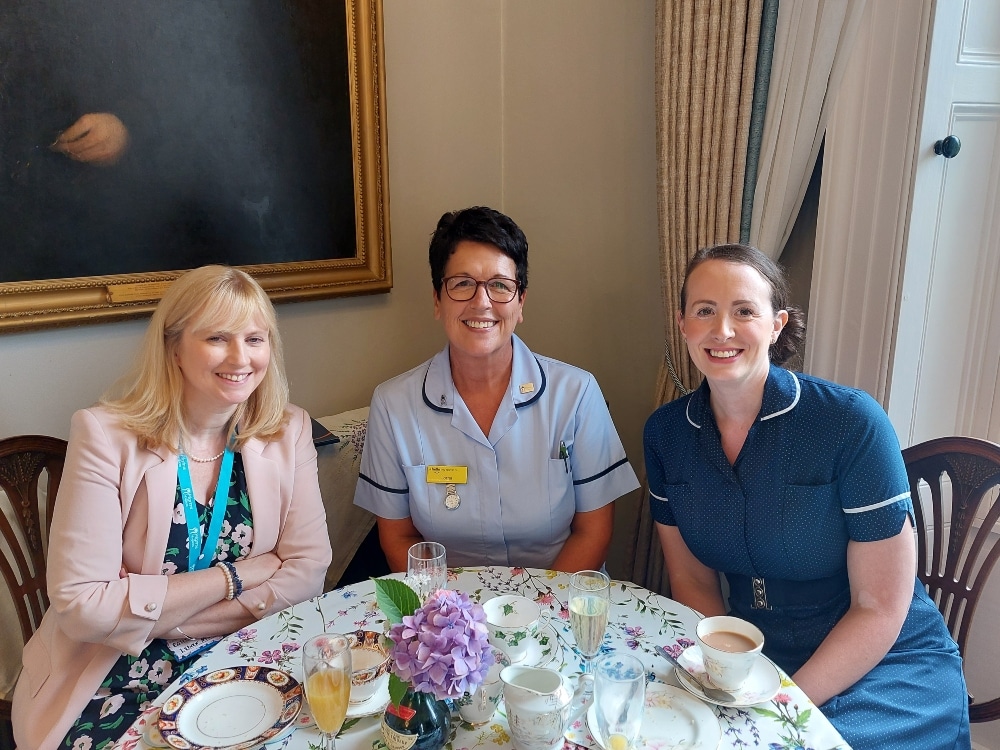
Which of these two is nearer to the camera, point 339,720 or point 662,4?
point 339,720

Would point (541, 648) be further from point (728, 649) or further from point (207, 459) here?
point (207, 459)

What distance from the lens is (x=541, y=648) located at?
1.27 meters

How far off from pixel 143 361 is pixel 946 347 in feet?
6.23

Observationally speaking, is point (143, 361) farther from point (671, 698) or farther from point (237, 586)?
point (671, 698)

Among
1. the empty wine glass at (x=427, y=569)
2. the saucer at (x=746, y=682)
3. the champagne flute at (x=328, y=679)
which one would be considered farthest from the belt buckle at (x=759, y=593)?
the champagne flute at (x=328, y=679)

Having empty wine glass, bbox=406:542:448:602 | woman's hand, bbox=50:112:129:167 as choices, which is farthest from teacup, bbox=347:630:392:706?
woman's hand, bbox=50:112:129:167

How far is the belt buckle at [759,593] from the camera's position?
5.16 feet

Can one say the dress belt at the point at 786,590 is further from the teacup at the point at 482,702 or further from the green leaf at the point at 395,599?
the green leaf at the point at 395,599

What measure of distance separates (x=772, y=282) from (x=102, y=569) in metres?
1.45

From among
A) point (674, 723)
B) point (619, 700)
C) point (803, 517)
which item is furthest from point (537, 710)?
point (803, 517)

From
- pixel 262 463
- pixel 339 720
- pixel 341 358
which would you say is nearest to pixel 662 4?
pixel 341 358

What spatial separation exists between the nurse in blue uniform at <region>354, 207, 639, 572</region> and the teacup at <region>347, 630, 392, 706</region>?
0.53 meters

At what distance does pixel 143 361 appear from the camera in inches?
62.6

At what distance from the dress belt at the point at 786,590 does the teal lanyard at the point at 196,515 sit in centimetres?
112
